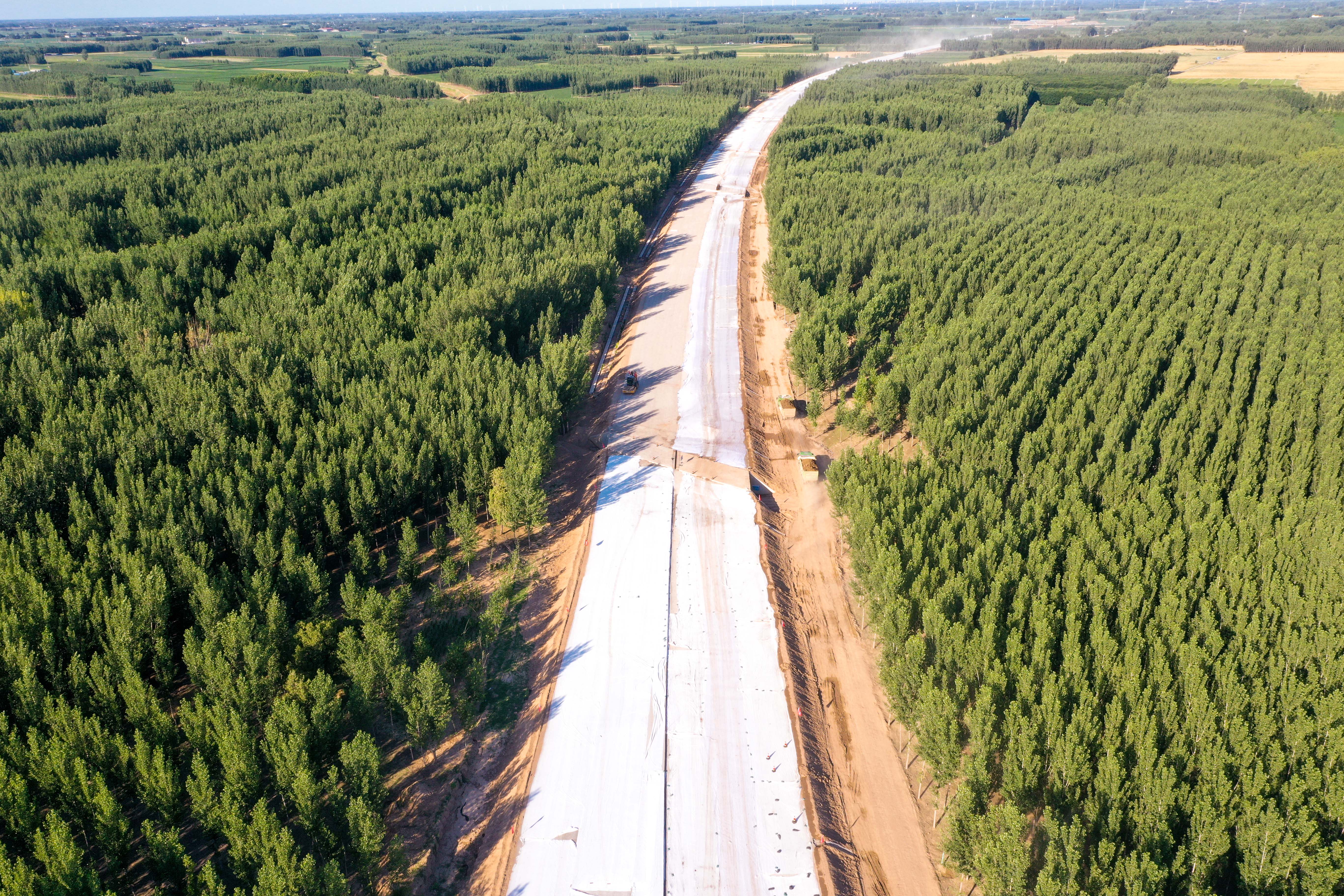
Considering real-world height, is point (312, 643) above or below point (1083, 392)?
below

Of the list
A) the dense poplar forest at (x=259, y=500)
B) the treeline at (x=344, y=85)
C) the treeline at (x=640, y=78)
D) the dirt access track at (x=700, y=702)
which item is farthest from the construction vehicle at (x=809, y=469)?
the treeline at (x=344, y=85)

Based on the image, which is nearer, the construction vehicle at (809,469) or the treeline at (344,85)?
the construction vehicle at (809,469)

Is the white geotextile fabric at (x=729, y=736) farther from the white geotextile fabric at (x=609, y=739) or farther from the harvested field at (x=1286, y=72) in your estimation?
the harvested field at (x=1286, y=72)

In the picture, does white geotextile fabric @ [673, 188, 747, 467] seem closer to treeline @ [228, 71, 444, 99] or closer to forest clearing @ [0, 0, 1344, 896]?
forest clearing @ [0, 0, 1344, 896]

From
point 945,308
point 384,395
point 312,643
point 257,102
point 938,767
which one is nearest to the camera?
point 938,767

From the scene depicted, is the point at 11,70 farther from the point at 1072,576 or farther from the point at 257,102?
the point at 1072,576

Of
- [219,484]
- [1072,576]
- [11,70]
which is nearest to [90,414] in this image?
[219,484]
